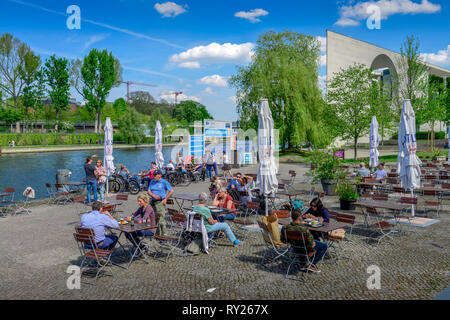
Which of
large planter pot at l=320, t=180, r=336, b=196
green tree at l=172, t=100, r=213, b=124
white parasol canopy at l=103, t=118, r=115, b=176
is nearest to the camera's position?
white parasol canopy at l=103, t=118, r=115, b=176

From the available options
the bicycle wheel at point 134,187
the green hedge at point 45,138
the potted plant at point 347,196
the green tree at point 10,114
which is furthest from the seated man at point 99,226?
the green tree at point 10,114

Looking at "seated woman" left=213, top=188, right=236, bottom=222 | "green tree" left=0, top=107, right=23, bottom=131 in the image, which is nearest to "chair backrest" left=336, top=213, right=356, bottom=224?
"seated woman" left=213, top=188, right=236, bottom=222

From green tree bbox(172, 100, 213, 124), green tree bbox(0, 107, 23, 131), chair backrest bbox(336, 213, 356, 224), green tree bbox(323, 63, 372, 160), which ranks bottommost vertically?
chair backrest bbox(336, 213, 356, 224)

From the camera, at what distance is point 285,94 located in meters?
30.6

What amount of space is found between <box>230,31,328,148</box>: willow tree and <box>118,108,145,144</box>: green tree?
4493cm

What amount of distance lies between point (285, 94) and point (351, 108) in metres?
5.42

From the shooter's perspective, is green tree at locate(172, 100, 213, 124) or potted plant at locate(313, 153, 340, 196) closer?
potted plant at locate(313, 153, 340, 196)

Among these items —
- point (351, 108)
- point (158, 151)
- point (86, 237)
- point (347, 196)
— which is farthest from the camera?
point (351, 108)

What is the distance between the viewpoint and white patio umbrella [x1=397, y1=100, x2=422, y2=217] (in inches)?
404

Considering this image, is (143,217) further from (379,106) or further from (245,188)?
(379,106)

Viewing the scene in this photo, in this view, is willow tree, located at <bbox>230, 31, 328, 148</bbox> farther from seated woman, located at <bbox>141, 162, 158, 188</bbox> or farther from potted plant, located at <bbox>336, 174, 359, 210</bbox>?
potted plant, located at <bbox>336, 174, 359, 210</bbox>

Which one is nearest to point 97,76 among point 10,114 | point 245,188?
point 10,114

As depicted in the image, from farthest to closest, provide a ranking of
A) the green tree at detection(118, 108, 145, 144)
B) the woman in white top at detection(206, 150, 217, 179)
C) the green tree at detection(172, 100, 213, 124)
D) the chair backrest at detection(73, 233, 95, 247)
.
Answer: the green tree at detection(172, 100, 213, 124) < the green tree at detection(118, 108, 145, 144) < the woman in white top at detection(206, 150, 217, 179) < the chair backrest at detection(73, 233, 95, 247)
